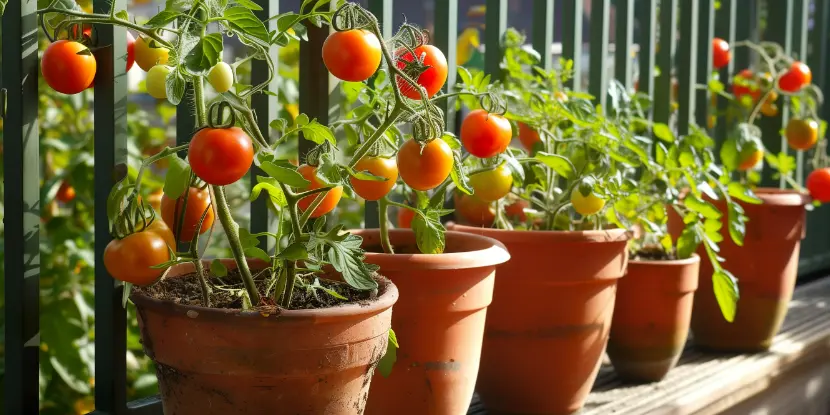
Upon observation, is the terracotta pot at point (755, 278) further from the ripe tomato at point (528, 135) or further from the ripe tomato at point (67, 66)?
the ripe tomato at point (67, 66)

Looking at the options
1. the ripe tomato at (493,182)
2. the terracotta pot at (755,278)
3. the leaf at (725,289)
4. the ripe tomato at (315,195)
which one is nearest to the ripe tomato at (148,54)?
the ripe tomato at (315,195)

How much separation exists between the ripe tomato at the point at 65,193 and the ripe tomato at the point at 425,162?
3.43ft

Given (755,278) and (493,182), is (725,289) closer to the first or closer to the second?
(755,278)

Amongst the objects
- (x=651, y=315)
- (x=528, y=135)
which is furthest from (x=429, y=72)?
(x=651, y=315)

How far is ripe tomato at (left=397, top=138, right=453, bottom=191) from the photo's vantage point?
104cm

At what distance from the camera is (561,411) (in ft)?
5.30

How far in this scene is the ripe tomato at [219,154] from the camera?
34.6 inches

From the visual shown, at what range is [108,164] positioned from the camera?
1267 mm

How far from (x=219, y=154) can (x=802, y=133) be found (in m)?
1.90

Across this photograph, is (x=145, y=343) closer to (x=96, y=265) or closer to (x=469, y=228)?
(x=96, y=265)

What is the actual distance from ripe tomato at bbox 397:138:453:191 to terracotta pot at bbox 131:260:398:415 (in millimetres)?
152

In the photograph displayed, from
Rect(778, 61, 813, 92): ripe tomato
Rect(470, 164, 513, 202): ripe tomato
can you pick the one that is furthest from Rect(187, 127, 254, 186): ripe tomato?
Rect(778, 61, 813, 92): ripe tomato

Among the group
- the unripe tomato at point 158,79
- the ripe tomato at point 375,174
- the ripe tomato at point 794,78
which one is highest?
the ripe tomato at point 794,78

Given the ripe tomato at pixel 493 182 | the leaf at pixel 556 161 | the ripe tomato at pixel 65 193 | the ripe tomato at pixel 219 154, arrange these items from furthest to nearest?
1. the ripe tomato at pixel 65 193
2. the leaf at pixel 556 161
3. the ripe tomato at pixel 493 182
4. the ripe tomato at pixel 219 154
